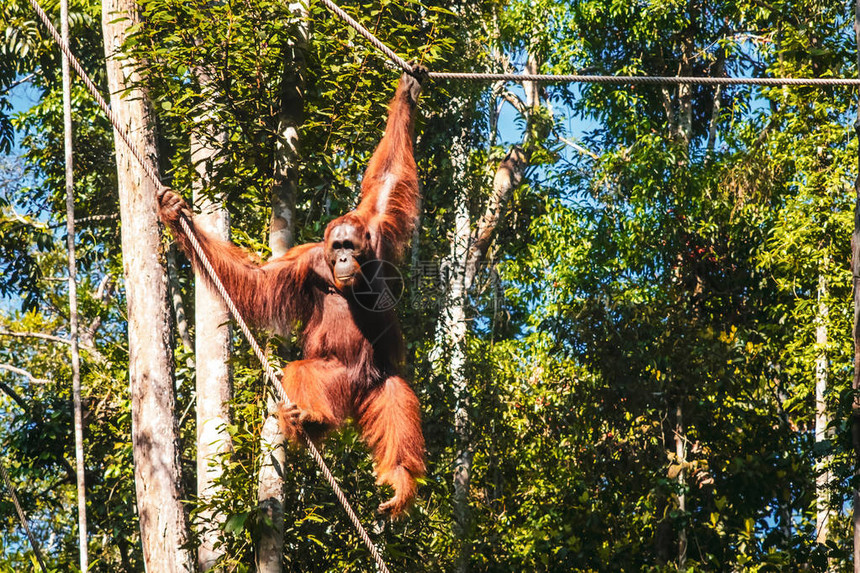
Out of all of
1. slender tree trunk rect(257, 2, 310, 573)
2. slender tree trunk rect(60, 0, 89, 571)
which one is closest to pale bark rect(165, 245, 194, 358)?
slender tree trunk rect(257, 2, 310, 573)

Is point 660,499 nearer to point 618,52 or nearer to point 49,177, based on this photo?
point 618,52

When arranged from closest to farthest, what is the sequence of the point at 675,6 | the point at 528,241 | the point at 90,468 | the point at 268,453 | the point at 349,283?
the point at 349,283 → the point at 268,453 → the point at 90,468 → the point at 675,6 → the point at 528,241

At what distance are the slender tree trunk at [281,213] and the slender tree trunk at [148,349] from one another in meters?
1.54

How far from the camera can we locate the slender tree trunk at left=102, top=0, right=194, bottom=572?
629 cm

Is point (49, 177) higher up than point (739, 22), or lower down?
lower down

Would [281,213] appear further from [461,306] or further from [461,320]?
[461,306]

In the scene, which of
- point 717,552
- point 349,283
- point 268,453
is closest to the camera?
point 349,283

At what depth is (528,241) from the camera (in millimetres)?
11484

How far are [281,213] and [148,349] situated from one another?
2.02 m

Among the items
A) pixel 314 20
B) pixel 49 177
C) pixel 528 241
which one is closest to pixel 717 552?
pixel 528 241

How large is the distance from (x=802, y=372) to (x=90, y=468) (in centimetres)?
680

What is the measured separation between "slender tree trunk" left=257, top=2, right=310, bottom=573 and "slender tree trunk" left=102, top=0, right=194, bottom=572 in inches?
60.8
